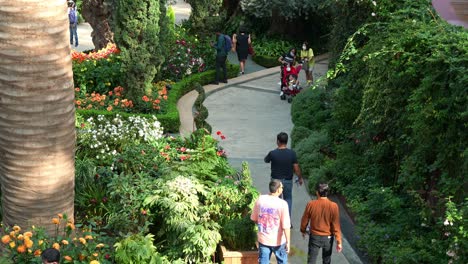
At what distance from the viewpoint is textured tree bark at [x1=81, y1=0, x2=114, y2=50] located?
2148cm

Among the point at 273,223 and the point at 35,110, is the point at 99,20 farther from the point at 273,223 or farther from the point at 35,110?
the point at 273,223

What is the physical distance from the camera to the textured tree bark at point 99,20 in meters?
21.5

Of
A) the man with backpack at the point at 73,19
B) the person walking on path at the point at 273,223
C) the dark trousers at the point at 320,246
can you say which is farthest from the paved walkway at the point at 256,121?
the man with backpack at the point at 73,19

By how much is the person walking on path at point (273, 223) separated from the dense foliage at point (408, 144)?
54.7 inches

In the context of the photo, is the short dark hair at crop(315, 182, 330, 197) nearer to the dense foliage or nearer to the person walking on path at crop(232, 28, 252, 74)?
the dense foliage

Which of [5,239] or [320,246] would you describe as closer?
[5,239]

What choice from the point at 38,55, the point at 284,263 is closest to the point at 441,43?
the point at 284,263

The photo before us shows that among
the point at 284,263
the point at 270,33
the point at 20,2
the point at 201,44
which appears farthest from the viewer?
the point at 270,33

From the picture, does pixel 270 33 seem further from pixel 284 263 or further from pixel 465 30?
pixel 284 263

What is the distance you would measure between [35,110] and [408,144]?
5.01 meters

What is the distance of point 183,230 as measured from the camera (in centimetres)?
868

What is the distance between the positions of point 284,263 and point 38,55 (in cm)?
358

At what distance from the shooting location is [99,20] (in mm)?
21922

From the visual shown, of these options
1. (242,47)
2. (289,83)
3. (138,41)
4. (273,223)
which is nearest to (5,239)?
(273,223)
